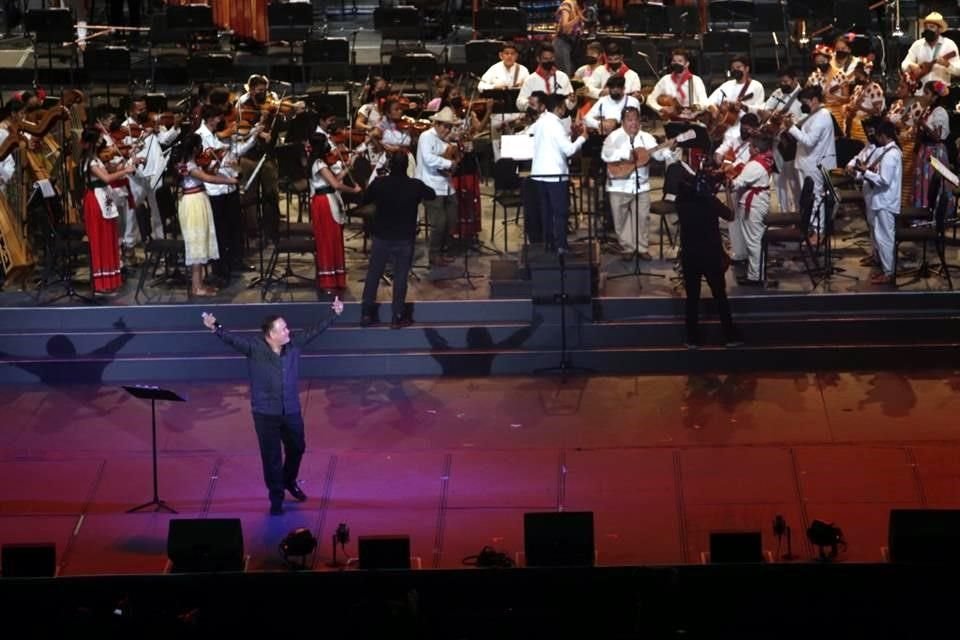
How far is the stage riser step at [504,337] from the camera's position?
15633mm

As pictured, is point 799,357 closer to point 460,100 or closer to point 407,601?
point 460,100

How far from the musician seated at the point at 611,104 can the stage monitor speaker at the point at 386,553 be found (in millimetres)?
6844

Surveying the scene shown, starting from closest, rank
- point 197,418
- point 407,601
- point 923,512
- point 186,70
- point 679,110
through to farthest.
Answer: point 407,601 → point 923,512 → point 197,418 → point 679,110 → point 186,70

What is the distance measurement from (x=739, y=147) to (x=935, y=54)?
4.17 metres

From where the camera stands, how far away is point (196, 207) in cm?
1619

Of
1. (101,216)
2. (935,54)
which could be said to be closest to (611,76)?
(935,54)

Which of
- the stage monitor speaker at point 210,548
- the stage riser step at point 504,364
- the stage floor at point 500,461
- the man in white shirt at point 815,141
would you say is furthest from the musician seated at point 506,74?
the stage monitor speaker at point 210,548

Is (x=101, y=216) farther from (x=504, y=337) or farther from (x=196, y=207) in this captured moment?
(x=504, y=337)

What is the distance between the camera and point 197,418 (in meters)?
14.9

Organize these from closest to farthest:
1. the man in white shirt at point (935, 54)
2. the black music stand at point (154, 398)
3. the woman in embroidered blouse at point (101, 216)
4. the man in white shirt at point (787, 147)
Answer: the black music stand at point (154, 398)
the woman in embroidered blouse at point (101, 216)
the man in white shirt at point (787, 147)
the man in white shirt at point (935, 54)

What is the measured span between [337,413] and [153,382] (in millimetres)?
1767

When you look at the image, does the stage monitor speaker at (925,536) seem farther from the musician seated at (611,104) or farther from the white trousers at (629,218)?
the musician seated at (611,104)

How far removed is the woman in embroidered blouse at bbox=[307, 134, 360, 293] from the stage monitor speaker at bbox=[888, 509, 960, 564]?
21.2 feet

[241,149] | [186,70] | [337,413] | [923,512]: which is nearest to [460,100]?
[241,149]
